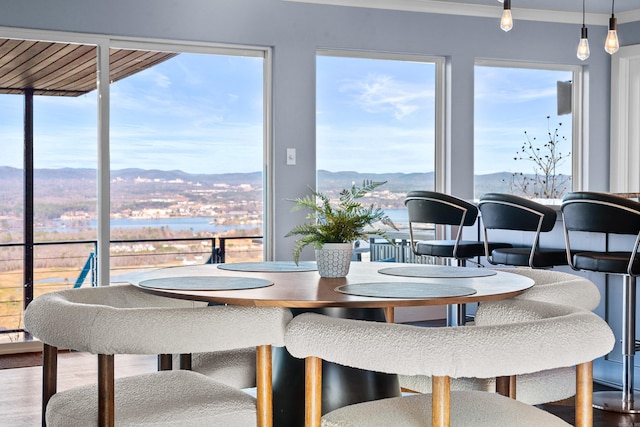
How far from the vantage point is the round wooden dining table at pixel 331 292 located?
2004mm

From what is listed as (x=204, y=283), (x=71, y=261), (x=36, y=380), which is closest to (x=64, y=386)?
(x=36, y=380)

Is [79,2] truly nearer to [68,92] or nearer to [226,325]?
[68,92]

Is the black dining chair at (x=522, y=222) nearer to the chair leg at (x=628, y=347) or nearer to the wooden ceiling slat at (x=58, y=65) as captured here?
the chair leg at (x=628, y=347)

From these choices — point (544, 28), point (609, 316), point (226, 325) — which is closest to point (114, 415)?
point (226, 325)

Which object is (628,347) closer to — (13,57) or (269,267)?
(269,267)

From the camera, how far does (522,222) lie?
156 inches

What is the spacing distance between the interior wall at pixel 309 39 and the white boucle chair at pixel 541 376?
324cm

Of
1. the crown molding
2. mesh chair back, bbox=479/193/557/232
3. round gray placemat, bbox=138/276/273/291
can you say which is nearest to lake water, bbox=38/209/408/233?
the crown molding

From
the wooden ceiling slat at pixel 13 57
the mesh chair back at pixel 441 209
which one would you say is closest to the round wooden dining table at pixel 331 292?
the mesh chair back at pixel 441 209

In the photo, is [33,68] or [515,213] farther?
[33,68]

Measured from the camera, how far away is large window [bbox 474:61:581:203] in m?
6.23

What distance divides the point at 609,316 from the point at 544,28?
9.81 feet

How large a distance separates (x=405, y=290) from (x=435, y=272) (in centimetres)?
50

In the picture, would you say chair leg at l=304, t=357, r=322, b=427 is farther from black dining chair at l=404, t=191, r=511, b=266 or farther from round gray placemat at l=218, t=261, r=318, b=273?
black dining chair at l=404, t=191, r=511, b=266
